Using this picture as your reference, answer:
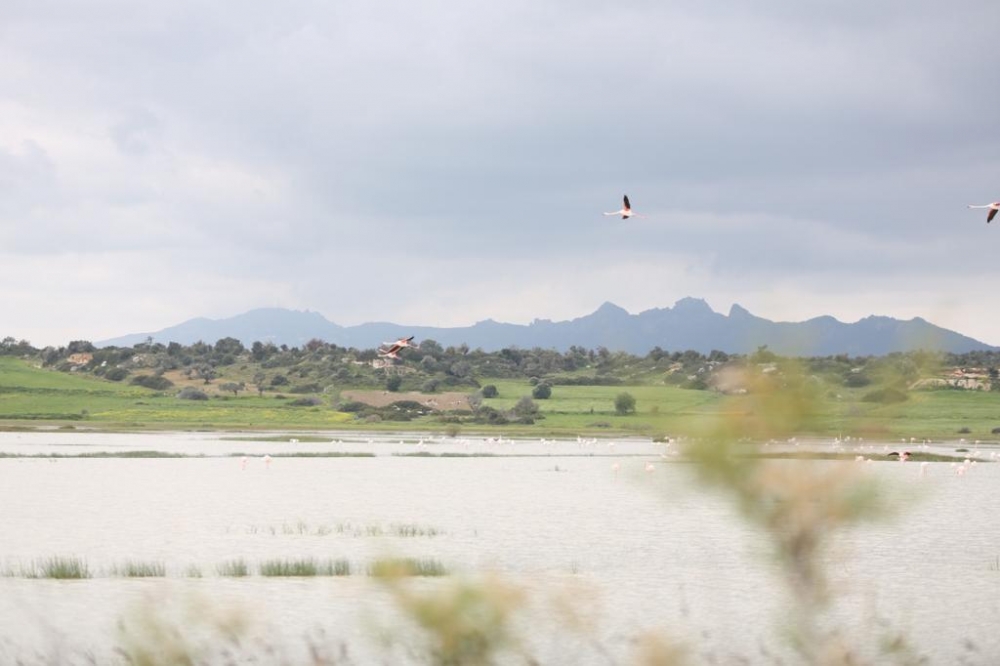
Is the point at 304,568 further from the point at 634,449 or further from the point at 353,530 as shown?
the point at 634,449

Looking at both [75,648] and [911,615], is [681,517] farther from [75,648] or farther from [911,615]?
[75,648]

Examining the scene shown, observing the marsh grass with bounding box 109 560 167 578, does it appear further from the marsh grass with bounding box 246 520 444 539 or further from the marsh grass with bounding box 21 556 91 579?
the marsh grass with bounding box 246 520 444 539

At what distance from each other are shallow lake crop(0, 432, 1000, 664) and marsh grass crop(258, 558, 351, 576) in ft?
1.25

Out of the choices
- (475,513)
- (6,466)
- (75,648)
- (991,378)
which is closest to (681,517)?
(475,513)

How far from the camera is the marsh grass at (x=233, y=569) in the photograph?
2639 cm

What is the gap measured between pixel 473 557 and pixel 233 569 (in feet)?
17.2

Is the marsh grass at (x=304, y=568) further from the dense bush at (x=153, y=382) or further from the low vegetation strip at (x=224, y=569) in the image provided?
the dense bush at (x=153, y=382)

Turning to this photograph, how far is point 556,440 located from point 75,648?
241ft

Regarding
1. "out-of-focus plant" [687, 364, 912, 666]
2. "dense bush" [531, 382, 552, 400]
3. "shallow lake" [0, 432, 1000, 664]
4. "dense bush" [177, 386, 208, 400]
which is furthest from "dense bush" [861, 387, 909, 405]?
"dense bush" [531, 382, 552, 400]

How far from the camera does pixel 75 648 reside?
62.9 ft

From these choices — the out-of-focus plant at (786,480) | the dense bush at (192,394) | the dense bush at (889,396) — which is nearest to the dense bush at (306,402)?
the dense bush at (192,394)

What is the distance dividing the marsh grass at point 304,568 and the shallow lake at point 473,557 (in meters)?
0.38

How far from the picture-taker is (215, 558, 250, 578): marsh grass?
26.4m

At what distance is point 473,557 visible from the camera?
29109 millimetres
